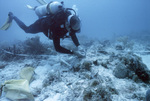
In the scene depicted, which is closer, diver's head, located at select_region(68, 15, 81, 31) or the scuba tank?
diver's head, located at select_region(68, 15, 81, 31)

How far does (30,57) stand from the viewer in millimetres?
4664

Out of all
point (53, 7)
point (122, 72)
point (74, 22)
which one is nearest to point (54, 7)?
point (53, 7)

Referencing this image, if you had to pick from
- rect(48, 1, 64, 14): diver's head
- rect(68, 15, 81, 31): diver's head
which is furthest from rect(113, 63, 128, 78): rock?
rect(48, 1, 64, 14): diver's head

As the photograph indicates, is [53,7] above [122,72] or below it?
above

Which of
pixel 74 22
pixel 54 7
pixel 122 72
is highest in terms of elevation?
pixel 54 7

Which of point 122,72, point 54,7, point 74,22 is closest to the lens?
point 122,72

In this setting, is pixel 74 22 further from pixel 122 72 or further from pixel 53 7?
pixel 122 72

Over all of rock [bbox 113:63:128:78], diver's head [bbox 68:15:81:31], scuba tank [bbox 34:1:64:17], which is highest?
scuba tank [bbox 34:1:64:17]

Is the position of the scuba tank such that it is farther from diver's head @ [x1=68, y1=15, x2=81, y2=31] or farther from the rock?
the rock

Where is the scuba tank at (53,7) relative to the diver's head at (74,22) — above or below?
above

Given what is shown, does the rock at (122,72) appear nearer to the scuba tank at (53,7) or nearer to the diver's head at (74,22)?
the diver's head at (74,22)

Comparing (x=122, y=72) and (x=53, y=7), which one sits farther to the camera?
(x=53, y=7)

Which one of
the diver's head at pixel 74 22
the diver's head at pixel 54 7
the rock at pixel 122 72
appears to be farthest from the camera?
the diver's head at pixel 54 7

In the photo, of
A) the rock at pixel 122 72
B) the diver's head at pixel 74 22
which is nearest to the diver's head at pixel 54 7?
the diver's head at pixel 74 22
